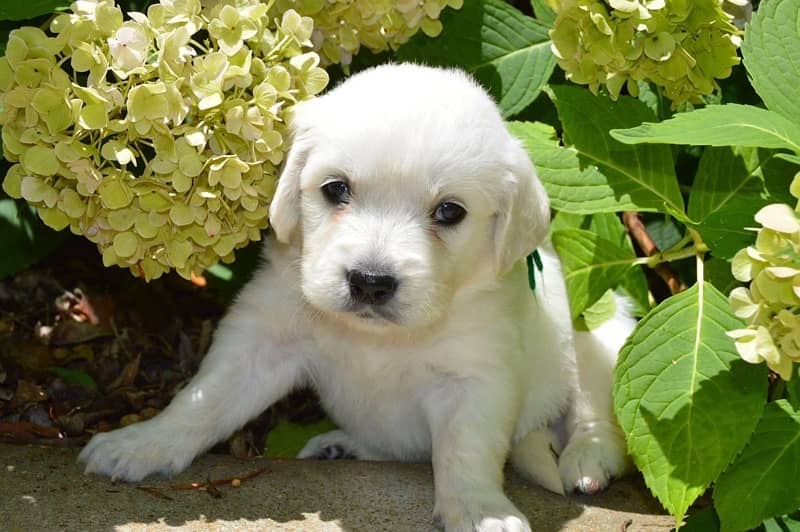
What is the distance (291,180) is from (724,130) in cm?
131

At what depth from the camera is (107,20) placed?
3.51 metres

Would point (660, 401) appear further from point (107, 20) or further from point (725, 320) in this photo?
point (107, 20)

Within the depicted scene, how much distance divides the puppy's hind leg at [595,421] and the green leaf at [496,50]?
0.91 metres

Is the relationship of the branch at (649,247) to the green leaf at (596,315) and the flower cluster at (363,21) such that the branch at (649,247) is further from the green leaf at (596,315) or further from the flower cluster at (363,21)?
the flower cluster at (363,21)

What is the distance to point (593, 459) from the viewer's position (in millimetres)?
4191

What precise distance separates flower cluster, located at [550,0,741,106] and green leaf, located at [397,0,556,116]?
19.0 inches

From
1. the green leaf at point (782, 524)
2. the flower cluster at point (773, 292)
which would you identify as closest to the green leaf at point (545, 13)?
the flower cluster at point (773, 292)

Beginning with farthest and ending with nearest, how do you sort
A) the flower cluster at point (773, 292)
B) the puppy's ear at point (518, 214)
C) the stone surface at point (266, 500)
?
the puppy's ear at point (518, 214) < the stone surface at point (266, 500) < the flower cluster at point (773, 292)

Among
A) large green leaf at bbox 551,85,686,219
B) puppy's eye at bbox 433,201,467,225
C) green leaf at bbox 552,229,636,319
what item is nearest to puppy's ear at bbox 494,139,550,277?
puppy's eye at bbox 433,201,467,225

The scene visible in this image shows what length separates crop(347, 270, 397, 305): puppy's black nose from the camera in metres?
3.44

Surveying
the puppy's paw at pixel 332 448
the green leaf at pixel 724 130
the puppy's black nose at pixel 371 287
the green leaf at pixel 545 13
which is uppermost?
the green leaf at pixel 724 130

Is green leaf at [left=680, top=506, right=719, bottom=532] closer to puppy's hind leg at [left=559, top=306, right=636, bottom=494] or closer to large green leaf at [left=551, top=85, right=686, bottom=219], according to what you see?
puppy's hind leg at [left=559, top=306, right=636, bottom=494]

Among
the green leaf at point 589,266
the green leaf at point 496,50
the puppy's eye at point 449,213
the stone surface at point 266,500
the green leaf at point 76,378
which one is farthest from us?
the green leaf at point 76,378

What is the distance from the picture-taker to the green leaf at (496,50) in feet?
14.8
